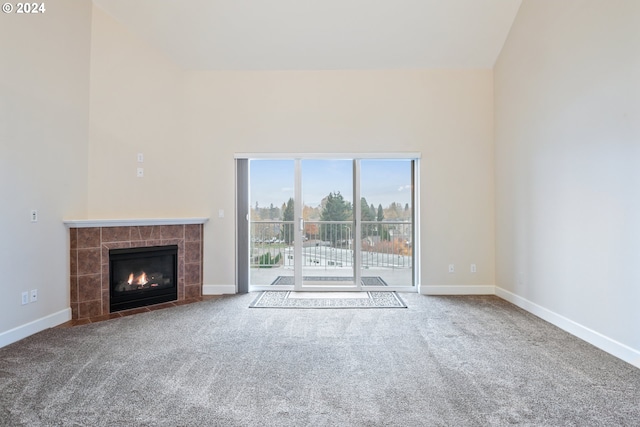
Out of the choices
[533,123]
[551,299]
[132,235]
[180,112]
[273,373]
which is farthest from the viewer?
[180,112]

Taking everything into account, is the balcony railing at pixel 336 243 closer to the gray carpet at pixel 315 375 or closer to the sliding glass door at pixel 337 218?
the sliding glass door at pixel 337 218

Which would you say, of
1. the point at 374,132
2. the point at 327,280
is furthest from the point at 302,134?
the point at 327,280

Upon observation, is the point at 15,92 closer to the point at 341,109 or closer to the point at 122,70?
Answer: the point at 122,70

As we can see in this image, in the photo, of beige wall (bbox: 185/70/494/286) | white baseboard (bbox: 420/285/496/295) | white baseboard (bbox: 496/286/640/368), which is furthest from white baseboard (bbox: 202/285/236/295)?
white baseboard (bbox: 496/286/640/368)

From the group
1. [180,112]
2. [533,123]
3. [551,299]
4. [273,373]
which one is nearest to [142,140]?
[180,112]

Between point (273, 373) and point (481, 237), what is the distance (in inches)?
138

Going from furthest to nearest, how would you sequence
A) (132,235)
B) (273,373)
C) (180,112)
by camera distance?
(180,112) → (132,235) → (273,373)

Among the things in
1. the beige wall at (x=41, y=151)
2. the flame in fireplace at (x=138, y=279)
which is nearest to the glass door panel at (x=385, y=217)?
the flame in fireplace at (x=138, y=279)

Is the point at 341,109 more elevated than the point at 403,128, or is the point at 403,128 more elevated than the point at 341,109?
the point at 341,109

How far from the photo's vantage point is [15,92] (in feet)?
9.51

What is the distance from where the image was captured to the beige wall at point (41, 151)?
284 centimetres

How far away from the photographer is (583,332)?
114 inches

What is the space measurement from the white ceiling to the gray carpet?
3.40 m

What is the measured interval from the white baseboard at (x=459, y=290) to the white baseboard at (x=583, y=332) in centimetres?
40
